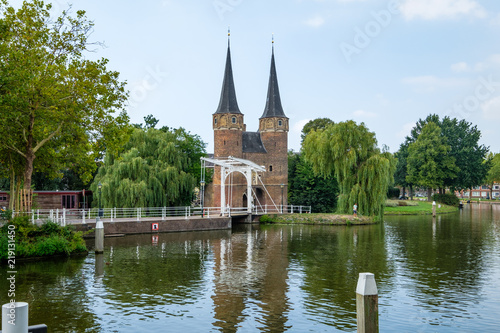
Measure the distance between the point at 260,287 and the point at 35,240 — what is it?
10.6 metres

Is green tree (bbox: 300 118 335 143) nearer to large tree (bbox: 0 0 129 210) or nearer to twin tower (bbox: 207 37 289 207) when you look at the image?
twin tower (bbox: 207 37 289 207)

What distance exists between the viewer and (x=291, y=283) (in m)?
14.6

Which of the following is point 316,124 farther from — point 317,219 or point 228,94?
point 317,219

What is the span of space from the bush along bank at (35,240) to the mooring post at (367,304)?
14.5 meters

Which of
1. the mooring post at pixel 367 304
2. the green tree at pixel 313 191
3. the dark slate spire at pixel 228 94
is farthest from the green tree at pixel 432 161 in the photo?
the mooring post at pixel 367 304

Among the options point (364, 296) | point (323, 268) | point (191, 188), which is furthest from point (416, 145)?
point (364, 296)

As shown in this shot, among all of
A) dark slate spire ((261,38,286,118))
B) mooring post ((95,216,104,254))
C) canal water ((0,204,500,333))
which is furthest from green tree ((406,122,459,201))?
mooring post ((95,216,104,254))

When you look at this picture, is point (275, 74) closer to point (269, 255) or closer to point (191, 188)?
point (191, 188)

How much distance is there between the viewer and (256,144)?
150 feet

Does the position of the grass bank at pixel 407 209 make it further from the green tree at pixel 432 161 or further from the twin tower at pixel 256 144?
the twin tower at pixel 256 144

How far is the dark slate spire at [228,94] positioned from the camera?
43.3 meters

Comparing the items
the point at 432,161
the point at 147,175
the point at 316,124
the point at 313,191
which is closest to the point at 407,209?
the point at 432,161

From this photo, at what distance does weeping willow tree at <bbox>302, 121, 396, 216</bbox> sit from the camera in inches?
1404

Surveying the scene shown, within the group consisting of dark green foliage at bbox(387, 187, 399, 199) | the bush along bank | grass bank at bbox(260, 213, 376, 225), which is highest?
dark green foliage at bbox(387, 187, 399, 199)
